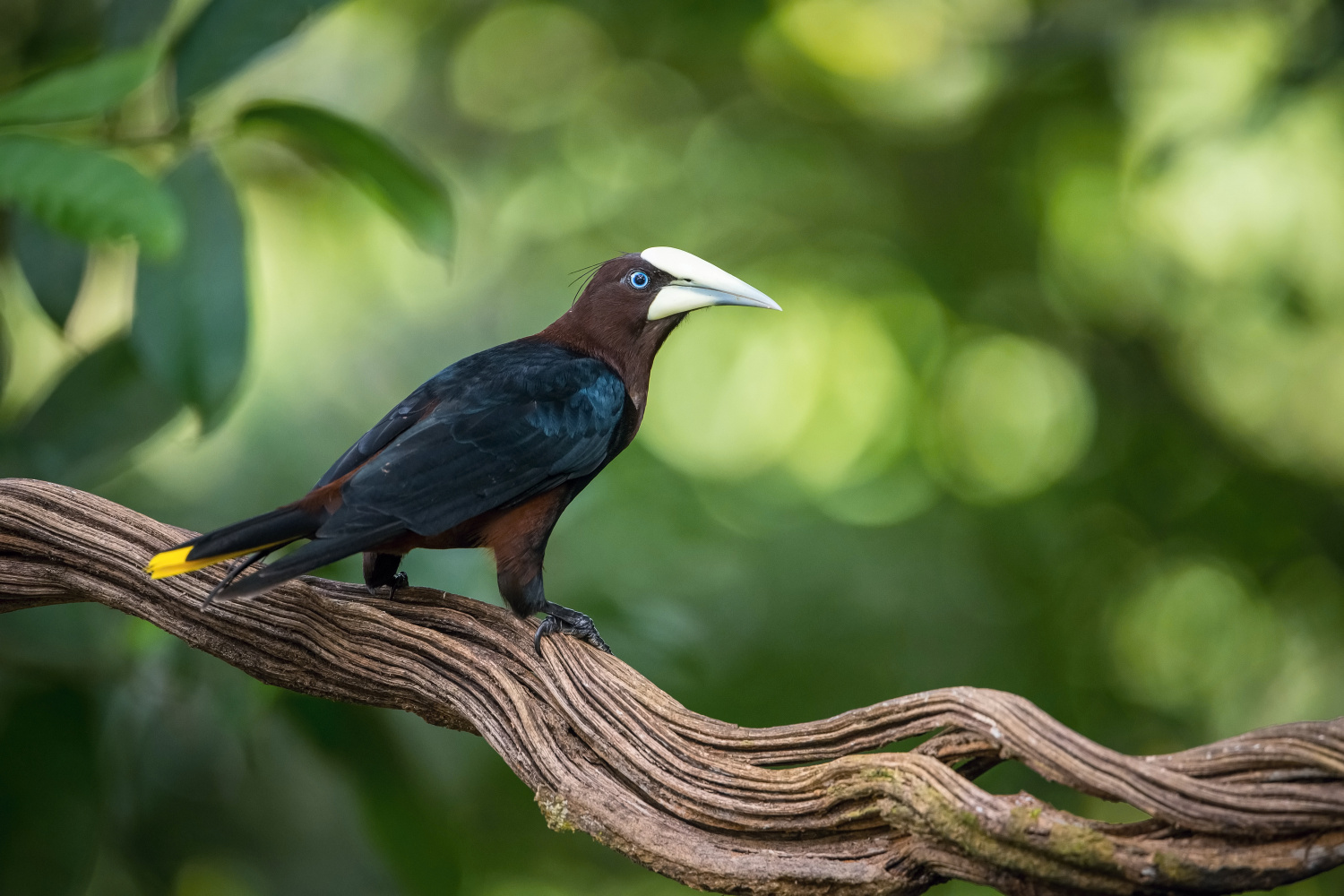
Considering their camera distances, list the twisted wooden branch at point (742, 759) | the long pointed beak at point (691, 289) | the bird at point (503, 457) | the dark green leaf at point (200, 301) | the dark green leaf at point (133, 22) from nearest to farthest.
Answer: the twisted wooden branch at point (742, 759) → the bird at point (503, 457) → the dark green leaf at point (200, 301) → the long pointed beak at point (691, 289) → the dark green leaf at point (133, 22)

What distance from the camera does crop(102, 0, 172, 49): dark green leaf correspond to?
8.11 ft

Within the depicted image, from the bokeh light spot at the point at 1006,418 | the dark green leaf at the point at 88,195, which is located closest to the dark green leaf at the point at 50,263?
the dark green leaf at the point at 88,195

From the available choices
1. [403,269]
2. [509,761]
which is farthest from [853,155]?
[509,761]

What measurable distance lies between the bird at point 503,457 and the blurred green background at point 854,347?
1142 millimetres

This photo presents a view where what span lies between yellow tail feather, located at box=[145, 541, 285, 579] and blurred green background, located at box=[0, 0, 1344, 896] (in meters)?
1.57

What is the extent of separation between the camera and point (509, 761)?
1.68 metres

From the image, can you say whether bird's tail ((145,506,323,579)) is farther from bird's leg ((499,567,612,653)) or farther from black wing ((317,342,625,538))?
bird's leg ((499,567,612,653))

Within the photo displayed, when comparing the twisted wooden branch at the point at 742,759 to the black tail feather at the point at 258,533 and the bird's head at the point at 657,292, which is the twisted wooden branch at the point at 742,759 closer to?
the black tail feather at the point at 258,533

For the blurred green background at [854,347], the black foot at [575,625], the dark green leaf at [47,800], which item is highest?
the blurred green background at [854,347]

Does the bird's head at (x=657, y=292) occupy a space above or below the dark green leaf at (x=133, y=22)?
below

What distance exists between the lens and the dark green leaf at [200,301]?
207 cm

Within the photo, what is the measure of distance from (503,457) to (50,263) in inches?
45.0

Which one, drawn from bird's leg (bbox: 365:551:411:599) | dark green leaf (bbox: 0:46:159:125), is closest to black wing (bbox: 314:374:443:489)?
bird's leg (bbox: 365:551:411:599)

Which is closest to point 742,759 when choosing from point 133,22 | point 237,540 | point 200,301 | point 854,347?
point 237,540
